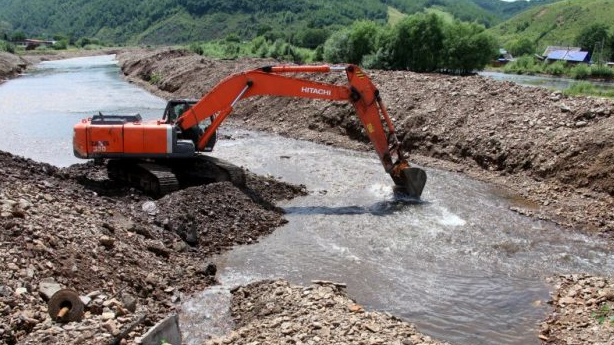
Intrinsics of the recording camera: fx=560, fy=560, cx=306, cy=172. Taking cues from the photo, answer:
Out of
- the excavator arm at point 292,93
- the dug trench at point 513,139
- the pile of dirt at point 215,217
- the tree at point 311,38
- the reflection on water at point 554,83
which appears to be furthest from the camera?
the tree at point 311,38

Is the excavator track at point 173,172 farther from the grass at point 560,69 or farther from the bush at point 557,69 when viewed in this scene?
the bush at point 557,69

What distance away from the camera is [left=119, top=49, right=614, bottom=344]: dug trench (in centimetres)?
970

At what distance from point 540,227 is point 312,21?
6339 inches

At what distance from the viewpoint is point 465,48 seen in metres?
53.9

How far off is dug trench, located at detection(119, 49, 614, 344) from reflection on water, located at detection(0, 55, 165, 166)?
26.5 feet

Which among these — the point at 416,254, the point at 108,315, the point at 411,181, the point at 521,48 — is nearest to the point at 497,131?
the point at 411,181

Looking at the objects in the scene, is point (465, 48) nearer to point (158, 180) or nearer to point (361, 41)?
point (361, 41)

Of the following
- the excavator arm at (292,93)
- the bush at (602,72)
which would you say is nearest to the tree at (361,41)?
the bush at (602,72)

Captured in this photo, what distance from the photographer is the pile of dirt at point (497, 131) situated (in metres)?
15.3

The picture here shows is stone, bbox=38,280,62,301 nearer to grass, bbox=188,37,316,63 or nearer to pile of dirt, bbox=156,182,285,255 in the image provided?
pile of dirt, bbox=156,182,285,255

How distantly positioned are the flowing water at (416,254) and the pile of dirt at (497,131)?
1.26 m

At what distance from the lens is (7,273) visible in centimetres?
768

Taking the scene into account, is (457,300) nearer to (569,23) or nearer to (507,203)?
(507,203)

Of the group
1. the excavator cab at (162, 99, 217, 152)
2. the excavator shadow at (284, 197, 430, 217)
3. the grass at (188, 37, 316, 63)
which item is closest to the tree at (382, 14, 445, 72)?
the grass at (188, 37, 316, 63)
